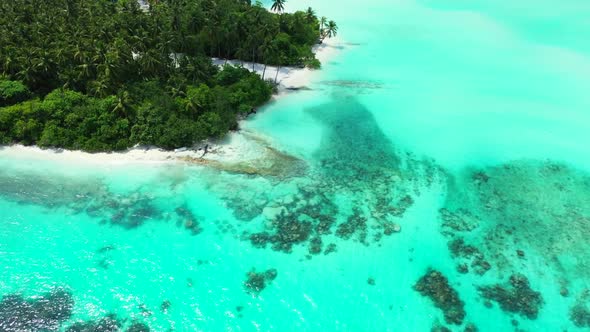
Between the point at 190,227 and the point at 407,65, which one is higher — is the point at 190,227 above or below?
below

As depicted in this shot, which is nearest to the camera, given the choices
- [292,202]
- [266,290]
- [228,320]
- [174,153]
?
[228,320]

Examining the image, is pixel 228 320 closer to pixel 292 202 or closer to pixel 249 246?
pixel 249 246

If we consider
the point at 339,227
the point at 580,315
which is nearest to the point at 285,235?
the point at 339,227

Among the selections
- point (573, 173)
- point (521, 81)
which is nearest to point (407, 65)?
point (521, 81)

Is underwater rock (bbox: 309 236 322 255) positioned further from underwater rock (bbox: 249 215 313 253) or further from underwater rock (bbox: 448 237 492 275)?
underwater rock (bbox: 448 237 492 275)

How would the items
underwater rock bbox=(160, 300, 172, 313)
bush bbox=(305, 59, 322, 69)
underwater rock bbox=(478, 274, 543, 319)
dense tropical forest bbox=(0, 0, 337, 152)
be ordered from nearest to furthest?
underwater rock bbox=(160, 300, 172, 313) → underwater rock bbox=(478, 274, 543, 319) → dense tropical forest bbox=(0, 0, 337, 152) → bush bbox=(305, 59, 322, 69)

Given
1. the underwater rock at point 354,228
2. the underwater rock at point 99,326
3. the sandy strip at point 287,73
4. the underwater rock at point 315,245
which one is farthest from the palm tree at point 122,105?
the underwater rock at point 354,228

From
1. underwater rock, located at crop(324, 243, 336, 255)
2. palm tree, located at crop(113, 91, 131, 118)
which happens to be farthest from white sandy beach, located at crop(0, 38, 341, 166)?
underwater rock, located at crop(324, 243, 336, 255)
